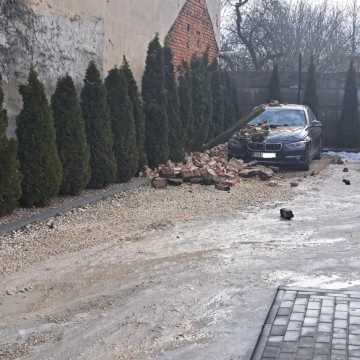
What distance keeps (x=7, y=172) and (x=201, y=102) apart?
911 cm

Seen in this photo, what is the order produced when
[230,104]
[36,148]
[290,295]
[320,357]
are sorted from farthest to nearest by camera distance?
1. [230,104]
2. [36,148]
3. [290,295]
4. [320,357]

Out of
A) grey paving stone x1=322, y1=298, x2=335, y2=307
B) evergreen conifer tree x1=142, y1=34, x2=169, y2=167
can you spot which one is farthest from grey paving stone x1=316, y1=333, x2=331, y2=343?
evergreen conifer tree x1=142, y1=34, x2=169, y2=167

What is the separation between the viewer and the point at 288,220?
7.84 m

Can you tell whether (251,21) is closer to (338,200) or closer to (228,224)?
(338,200)

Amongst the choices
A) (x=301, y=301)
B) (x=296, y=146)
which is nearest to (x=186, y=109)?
(x=296, y=146)

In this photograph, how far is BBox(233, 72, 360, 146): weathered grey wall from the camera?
19.6 m

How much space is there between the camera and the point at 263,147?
42.9 feet

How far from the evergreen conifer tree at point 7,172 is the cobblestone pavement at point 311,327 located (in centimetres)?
381

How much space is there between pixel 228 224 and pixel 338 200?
2761mm

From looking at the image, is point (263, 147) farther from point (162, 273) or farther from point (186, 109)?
point (162, 273)

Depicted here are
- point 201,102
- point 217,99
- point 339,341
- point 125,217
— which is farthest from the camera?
point 217,99

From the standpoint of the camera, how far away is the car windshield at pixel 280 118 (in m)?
14.0

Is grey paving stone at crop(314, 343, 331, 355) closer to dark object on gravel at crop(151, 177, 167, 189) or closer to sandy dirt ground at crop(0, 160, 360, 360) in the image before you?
sandy dirt ground at crop(0, 160, 360, 360)

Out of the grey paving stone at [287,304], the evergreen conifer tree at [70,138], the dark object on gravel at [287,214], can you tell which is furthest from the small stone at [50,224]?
the grey paving stone at [287,304]
